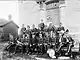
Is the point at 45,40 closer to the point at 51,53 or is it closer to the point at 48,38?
the point at 48,38

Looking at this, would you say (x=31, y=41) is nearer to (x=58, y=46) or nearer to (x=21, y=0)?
(x=58, y=46)

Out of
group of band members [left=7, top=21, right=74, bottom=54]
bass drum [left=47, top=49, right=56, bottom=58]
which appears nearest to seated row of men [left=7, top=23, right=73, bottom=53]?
group of band members [left=7, top=21, right=74, bottom=54]

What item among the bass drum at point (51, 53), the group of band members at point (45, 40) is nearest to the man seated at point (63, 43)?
the group of band members at point (45, 40)

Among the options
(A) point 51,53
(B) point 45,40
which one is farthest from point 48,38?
(A) point 51,53

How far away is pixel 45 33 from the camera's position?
16.9 feet

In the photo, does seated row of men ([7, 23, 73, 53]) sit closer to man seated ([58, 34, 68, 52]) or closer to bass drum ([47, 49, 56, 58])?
man seated ([58, 34, 68, 52])

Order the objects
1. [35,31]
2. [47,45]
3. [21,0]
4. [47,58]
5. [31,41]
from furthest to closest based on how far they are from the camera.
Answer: [21,0], [35,31], [31,41], [47,45], [47,58]

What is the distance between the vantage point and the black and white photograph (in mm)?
4281

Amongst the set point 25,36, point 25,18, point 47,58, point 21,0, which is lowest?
point 47,58

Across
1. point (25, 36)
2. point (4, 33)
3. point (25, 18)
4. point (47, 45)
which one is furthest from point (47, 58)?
point (4, 33)

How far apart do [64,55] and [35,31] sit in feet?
7.39

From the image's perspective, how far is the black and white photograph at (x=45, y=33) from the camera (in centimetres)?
428

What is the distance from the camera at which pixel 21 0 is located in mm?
9297

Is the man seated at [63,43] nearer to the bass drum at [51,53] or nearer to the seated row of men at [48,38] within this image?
the seated row of men at [48,38]
